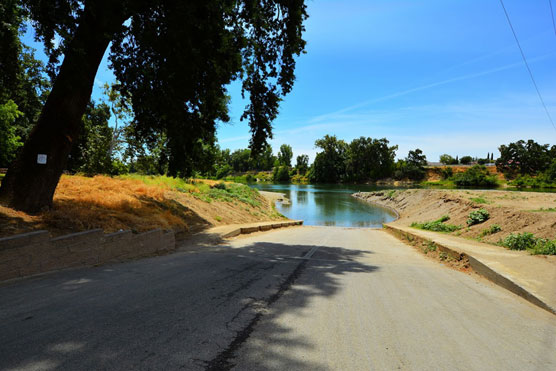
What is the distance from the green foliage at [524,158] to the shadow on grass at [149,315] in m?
117

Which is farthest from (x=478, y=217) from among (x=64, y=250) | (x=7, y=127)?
(x=7, y=127)

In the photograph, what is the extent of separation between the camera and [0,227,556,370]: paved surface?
2.48m

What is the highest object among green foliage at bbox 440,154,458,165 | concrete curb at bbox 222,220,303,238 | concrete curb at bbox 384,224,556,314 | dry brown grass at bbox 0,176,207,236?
green foliage at bbox 440,154,458,165

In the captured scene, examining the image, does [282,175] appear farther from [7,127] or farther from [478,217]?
[478,217]

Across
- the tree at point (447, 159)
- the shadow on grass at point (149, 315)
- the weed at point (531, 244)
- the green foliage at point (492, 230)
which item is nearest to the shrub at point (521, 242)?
the weed at point (531, 244)

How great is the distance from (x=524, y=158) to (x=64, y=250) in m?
123

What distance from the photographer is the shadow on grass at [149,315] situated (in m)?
2.41

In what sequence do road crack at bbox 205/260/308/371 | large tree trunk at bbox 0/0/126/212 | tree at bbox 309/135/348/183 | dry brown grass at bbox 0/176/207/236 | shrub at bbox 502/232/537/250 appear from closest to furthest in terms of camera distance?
road crack at bbox 205/260/308/371, dry brown grass at bbox 0/176/207/236, large tree trunk at bbox 0/0/126/212, shrub at bbox 502/232/537/250, tree at bbox 309/135/348/183

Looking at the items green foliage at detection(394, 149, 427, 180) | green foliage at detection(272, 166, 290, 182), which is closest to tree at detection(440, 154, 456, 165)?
green foliage at detection(394, 149, 427, 180)

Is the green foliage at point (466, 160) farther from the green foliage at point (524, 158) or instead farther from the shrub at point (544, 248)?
the shrub at point (544, 248)

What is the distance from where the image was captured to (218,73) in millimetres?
8641

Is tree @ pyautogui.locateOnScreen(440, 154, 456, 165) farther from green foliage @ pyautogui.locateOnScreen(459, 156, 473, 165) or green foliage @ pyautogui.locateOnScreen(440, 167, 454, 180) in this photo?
green foliage @ pyautogui.locateOnScreen(440, 167, 454, 180)

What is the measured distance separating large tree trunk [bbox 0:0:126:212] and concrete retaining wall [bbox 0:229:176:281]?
255 centimetres

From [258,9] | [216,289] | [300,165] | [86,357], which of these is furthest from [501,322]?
[300,165]
